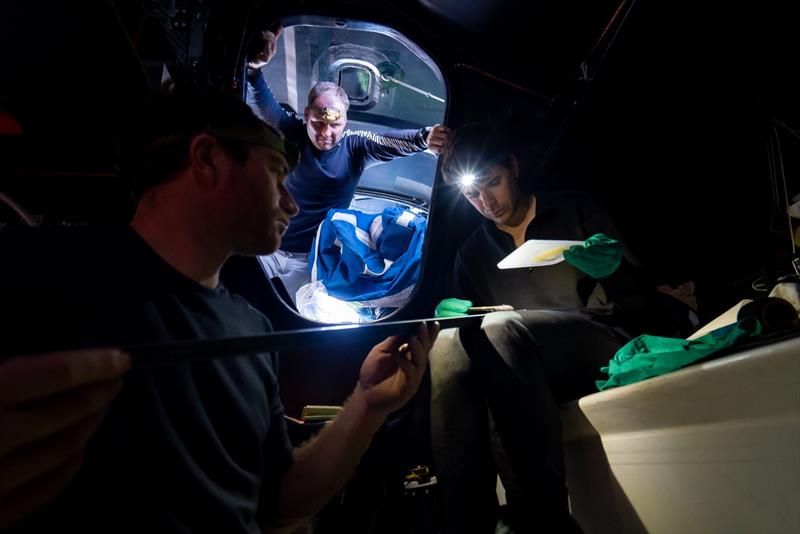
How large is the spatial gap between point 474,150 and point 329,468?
5.35ft

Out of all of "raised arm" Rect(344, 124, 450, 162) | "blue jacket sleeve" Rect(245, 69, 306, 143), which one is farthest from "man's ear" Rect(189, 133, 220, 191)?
"raised arm" Rect(344, 124, 450, 162)

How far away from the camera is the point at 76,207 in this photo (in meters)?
1.85

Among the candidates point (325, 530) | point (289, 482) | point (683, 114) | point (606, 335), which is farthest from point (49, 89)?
point (683, 114)

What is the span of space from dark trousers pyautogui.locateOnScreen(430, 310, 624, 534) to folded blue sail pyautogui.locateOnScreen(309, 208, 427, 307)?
1108 millimetres

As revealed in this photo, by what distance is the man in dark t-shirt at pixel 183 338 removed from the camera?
0.60 meters

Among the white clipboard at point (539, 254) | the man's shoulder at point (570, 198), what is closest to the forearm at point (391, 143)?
the man's shoulder at point (570, 198)

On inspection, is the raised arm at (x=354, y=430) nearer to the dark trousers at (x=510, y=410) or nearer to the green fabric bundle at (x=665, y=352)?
the dark trousers at (x=510, y=410)

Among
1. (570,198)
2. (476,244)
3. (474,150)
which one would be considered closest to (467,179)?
(474,150)

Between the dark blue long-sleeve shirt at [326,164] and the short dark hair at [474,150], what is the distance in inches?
10.0

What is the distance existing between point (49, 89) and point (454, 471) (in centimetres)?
214

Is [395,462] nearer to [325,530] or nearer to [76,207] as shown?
[325,530]

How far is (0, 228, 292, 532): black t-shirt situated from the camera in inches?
23.5

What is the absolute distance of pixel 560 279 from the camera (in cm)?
167

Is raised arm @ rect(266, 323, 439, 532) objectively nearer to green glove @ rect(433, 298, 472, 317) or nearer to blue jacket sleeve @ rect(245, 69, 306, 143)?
green glove @ rect(433, 298, 472, 317)
